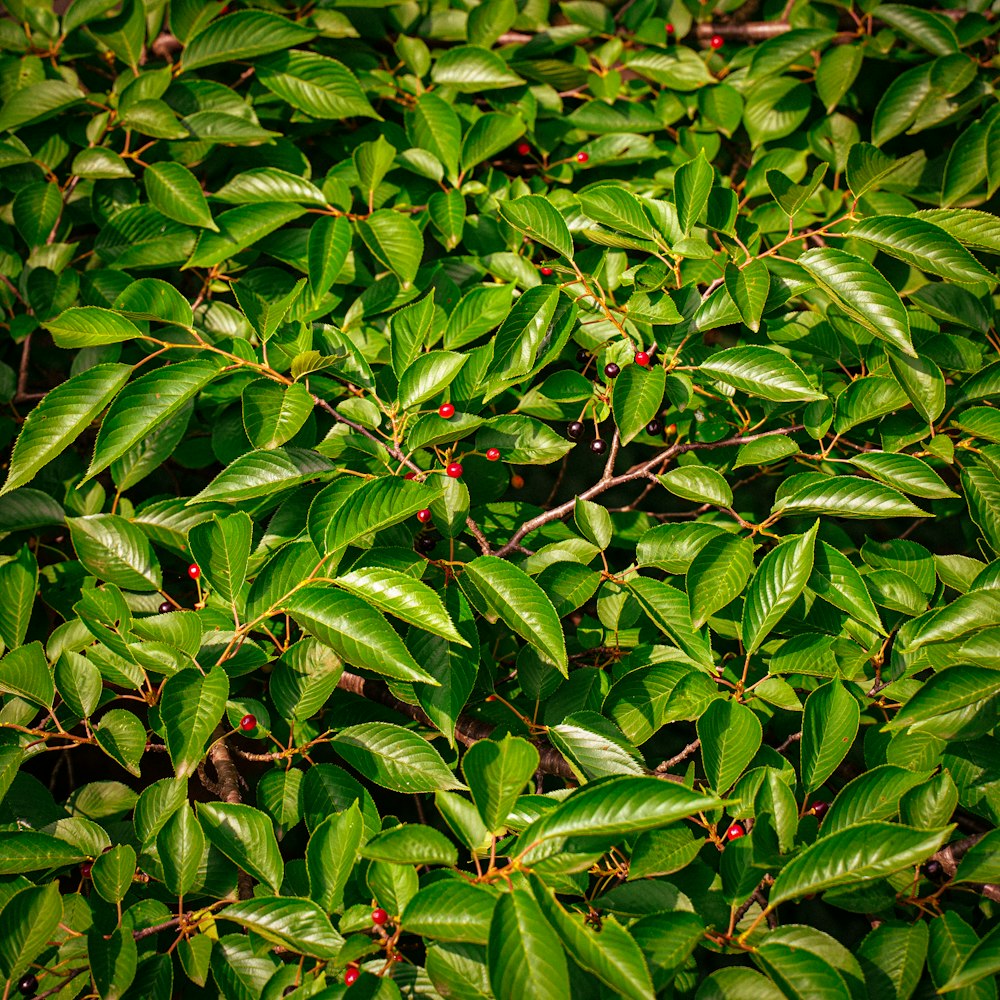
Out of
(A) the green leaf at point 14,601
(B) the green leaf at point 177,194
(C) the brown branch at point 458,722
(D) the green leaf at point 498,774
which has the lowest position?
(C) the brown branch at point 458,722

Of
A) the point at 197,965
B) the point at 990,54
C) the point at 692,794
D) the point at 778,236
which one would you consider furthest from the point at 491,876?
the point at 990,54

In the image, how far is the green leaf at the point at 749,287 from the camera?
137cm

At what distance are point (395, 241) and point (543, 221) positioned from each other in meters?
0.39

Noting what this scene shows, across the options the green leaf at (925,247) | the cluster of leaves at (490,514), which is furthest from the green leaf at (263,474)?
the green leaf at (925,247)

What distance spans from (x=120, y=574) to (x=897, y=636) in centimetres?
150

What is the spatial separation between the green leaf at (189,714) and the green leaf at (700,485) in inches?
33.7

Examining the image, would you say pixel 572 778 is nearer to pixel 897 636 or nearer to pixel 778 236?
pixel 897 636

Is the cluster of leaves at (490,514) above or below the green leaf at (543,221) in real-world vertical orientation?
below

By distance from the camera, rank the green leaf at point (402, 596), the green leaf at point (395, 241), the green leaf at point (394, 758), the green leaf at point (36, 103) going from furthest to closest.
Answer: the green leaf at point (36, 103)
the green leaf at point (395, 241)
the green leaf at point (394, 758)
the green leaf at point (402, 596)

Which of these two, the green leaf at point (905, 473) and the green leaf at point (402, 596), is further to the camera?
the green leaf at point (905, 473)

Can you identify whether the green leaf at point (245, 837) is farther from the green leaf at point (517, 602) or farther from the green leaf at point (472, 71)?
the green leaf at point (472, 71)

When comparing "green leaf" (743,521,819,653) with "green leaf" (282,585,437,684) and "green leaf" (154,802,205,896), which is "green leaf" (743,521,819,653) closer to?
"green leaf" (282,585,437,684)

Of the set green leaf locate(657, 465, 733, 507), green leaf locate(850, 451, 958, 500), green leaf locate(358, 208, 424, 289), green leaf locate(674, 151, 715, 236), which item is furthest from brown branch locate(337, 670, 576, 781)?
green leaf locate(674, 151, 715, 236)

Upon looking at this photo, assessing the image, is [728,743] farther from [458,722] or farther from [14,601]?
[14,601]
